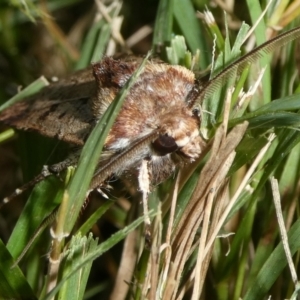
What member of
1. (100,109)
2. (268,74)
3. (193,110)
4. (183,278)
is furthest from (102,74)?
(183,278)

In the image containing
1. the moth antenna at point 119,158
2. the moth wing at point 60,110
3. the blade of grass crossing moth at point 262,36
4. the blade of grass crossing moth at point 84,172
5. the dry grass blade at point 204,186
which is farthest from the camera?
the moth wing at point 60,110

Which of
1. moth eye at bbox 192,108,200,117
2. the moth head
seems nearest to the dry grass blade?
the moth head

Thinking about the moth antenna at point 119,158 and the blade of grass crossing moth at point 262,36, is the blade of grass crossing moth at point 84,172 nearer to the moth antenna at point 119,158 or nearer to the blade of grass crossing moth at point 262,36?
the moth antenna at point 119,158

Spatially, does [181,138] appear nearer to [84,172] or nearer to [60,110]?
[84,172]

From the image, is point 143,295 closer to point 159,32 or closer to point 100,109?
point 100,109

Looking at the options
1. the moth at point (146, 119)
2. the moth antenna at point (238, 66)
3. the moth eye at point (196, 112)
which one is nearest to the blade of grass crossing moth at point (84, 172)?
the moth at point (146, 119)

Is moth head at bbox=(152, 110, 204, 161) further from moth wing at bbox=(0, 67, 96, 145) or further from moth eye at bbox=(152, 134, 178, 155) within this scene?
moth wing at bbox=(0, 67, 96, 145)

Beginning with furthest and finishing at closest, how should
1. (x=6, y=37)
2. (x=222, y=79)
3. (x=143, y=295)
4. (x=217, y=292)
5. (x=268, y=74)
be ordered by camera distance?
(x=6, y=37) < (x=268, y=74) < (x=217, y=292) < (x=222, y=79) < (x=143, y=295)
